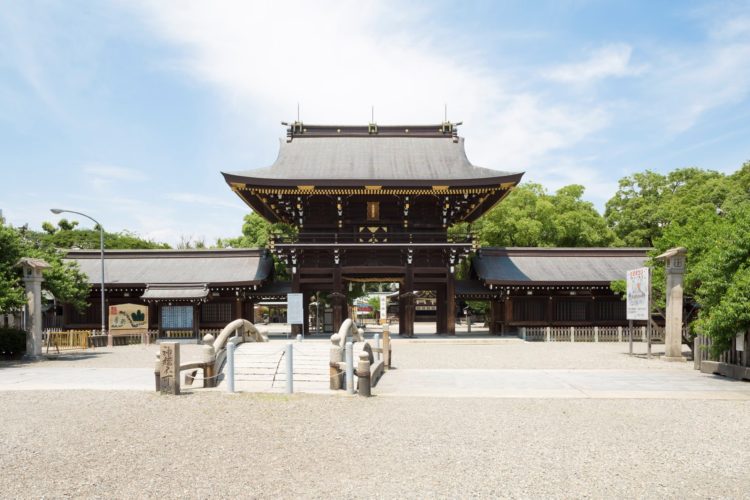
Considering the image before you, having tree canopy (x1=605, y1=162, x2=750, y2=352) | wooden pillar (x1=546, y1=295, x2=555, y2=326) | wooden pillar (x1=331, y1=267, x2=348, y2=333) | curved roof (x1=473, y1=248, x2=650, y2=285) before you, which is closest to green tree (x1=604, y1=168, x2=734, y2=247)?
tree canopy (x1=605, y1=162, x2=750, y2=352)

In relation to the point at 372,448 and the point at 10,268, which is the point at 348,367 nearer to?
the point at 372,448

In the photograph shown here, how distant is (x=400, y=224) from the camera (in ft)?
103

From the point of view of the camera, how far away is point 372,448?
8125 mm

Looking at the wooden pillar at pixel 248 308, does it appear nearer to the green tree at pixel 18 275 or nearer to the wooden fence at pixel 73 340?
the wooden fence at pixel 73 340

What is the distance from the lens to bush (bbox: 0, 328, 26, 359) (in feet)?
68.0

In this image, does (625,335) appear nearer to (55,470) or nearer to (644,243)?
(644,243)

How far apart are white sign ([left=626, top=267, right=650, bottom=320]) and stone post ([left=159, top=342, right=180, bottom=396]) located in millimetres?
16920

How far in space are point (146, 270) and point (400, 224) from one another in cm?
1579

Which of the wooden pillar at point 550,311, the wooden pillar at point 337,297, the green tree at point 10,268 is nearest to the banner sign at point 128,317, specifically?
the green tree at point 10,268

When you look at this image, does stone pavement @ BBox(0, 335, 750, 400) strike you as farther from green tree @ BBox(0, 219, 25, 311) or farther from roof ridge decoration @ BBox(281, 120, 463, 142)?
roof ridge decoration @ BBox(281, 120, 463, 142)

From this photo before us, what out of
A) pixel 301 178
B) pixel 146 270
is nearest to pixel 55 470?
pixel 301 178

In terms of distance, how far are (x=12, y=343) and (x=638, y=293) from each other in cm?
2462

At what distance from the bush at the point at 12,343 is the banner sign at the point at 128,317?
7.44 m

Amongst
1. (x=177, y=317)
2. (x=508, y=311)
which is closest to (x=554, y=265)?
(x=508, y=311)
